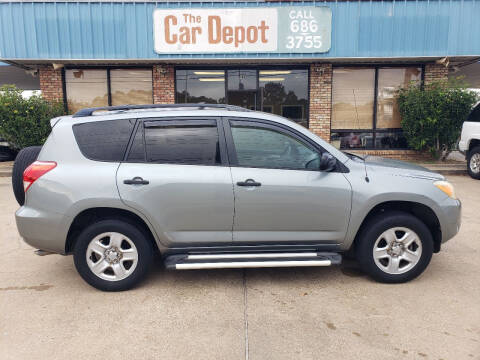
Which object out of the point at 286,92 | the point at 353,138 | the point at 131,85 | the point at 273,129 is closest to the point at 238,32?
the point at 286,92

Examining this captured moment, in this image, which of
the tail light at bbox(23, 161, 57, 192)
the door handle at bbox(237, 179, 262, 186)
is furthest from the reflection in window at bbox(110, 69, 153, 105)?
the door handle at bbox(237, 179, 262, 186)

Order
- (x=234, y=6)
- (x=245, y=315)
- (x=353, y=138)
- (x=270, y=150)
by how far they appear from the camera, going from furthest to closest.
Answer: (x=353, y=138) < (x=234, y=6) < (x=270, y=150) < (x=245, y=315)

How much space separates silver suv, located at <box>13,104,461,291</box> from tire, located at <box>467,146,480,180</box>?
7193mm

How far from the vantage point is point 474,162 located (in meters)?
10.0

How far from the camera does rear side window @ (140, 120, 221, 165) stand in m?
3.77

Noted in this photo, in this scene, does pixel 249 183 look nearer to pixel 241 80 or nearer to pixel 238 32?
pixel 238 32

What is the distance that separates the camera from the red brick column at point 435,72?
480 inches

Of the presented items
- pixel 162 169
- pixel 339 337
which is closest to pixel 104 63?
pixel 162 169

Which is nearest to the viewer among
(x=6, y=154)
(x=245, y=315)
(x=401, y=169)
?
(x=245, y=315)

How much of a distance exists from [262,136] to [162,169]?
1053mm

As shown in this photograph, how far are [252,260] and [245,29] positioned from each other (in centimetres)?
878

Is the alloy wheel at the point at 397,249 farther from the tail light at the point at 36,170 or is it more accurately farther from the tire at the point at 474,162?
the tire at the point at 474,162

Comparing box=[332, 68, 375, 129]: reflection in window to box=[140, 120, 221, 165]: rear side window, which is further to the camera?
box=[332, 68, 375, 129]: reflection in window

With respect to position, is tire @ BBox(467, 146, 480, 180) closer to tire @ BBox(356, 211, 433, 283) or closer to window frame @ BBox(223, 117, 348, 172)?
tire @ BBox(356, 211, 433, 283)
